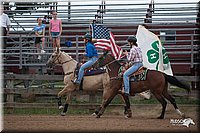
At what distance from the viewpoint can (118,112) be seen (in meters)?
15.6

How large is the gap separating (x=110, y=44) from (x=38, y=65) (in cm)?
315

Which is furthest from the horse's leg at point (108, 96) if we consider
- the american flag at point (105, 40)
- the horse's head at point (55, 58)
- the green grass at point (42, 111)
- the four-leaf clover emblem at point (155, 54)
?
the horse's head at point (55, 58)

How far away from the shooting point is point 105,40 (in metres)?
15.2

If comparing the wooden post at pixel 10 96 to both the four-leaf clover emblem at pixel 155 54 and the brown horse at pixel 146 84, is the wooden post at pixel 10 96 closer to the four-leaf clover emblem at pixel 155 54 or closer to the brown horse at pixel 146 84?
the brown horse at pixel 146 84

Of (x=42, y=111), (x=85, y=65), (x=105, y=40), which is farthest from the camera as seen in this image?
(x=42, y=111)

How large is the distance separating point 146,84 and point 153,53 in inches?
72.9

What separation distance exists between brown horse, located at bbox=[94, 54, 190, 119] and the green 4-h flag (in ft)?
4.19

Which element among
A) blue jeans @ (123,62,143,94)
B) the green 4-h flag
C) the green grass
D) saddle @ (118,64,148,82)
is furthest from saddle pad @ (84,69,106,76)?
the green 4-h flag

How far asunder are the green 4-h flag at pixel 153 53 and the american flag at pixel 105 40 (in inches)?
35.9

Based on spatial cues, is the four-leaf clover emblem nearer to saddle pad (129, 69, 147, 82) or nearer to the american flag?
the american flag

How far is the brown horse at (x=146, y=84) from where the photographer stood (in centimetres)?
1370

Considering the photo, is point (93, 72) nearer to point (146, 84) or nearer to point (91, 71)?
point (91, 71)

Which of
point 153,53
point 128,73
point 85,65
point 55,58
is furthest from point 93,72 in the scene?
point 153,53

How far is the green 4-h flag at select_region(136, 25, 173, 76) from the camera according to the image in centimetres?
1525
